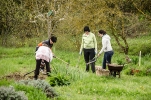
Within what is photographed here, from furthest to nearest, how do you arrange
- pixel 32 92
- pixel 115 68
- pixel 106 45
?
pixel 106 45 → pixel 115 68 → pixel 32 92

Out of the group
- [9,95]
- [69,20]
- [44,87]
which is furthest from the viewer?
[69,20]

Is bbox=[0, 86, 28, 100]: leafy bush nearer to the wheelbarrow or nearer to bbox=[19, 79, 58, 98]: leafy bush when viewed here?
bbox=[19, 79, 58, 98]: leafy bush

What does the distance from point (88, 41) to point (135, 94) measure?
450 centimetres

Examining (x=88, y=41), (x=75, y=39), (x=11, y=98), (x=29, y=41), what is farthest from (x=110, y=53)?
(x=29, y=41)

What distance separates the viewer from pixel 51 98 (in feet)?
31.5

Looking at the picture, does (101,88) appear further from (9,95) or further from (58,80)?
(9,95)

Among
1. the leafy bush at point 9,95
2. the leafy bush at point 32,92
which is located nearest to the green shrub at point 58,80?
the leafy bush at point 32,92

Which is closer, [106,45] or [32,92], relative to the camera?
[32,92]

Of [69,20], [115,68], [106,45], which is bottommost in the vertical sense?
[115,68]

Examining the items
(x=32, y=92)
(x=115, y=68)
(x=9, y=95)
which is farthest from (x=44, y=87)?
(x=115, y=68)

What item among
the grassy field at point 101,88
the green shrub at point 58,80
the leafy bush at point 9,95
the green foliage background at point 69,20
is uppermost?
the green foliage background at point 69,20

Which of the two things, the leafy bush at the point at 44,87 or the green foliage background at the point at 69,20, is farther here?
the green foliage background at the point at 69,20

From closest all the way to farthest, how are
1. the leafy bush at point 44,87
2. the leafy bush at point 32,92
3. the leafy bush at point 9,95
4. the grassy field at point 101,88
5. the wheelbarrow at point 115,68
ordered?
the leafy bush at point 9,95 → the leafy bush at point 32,92 → the leafy bush at point 44,87 → the grassy field at point 101,88 → the wheelbarrow at point 115,68

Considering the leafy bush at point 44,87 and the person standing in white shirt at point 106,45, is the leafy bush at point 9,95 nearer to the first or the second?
the leafy bush at point 44,87
